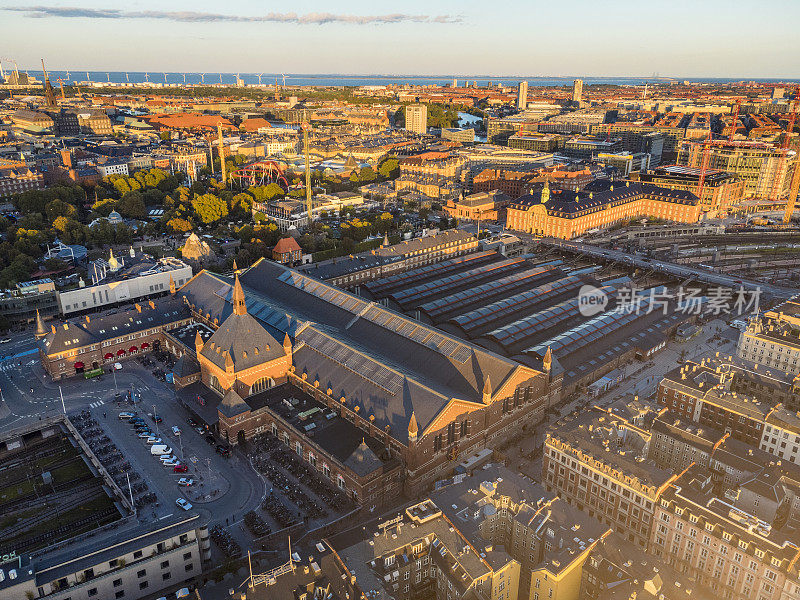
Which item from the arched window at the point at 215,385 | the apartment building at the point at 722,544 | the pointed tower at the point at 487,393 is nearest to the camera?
the apartment building at the point at 722,544

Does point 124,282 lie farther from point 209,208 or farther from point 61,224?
point 209,208

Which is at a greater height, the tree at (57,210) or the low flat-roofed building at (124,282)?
the tree at (57,210)

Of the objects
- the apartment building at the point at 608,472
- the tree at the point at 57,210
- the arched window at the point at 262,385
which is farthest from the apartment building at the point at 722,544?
the tree at the point at 57,210

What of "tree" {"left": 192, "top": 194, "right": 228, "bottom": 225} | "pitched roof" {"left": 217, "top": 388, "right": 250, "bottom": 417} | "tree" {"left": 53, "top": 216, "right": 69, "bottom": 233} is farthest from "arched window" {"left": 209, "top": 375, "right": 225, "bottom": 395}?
"tree" {"left": 192, "top": 194, "right": 228, "bottom": 225}

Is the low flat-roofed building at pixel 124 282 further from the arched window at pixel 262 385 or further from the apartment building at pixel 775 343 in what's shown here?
the apartment building at pixel 775 343

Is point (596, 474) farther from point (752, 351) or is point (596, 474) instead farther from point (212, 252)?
point (212, 252)

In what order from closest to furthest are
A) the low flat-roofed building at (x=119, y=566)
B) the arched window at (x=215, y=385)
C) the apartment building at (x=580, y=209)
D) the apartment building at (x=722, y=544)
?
the apartment building at (x=722, y=544) → the low flat-roofed building at (x=119, y=566) → the arched window at (x=215, y=385) → the apartment building at (x=580, y=209)
